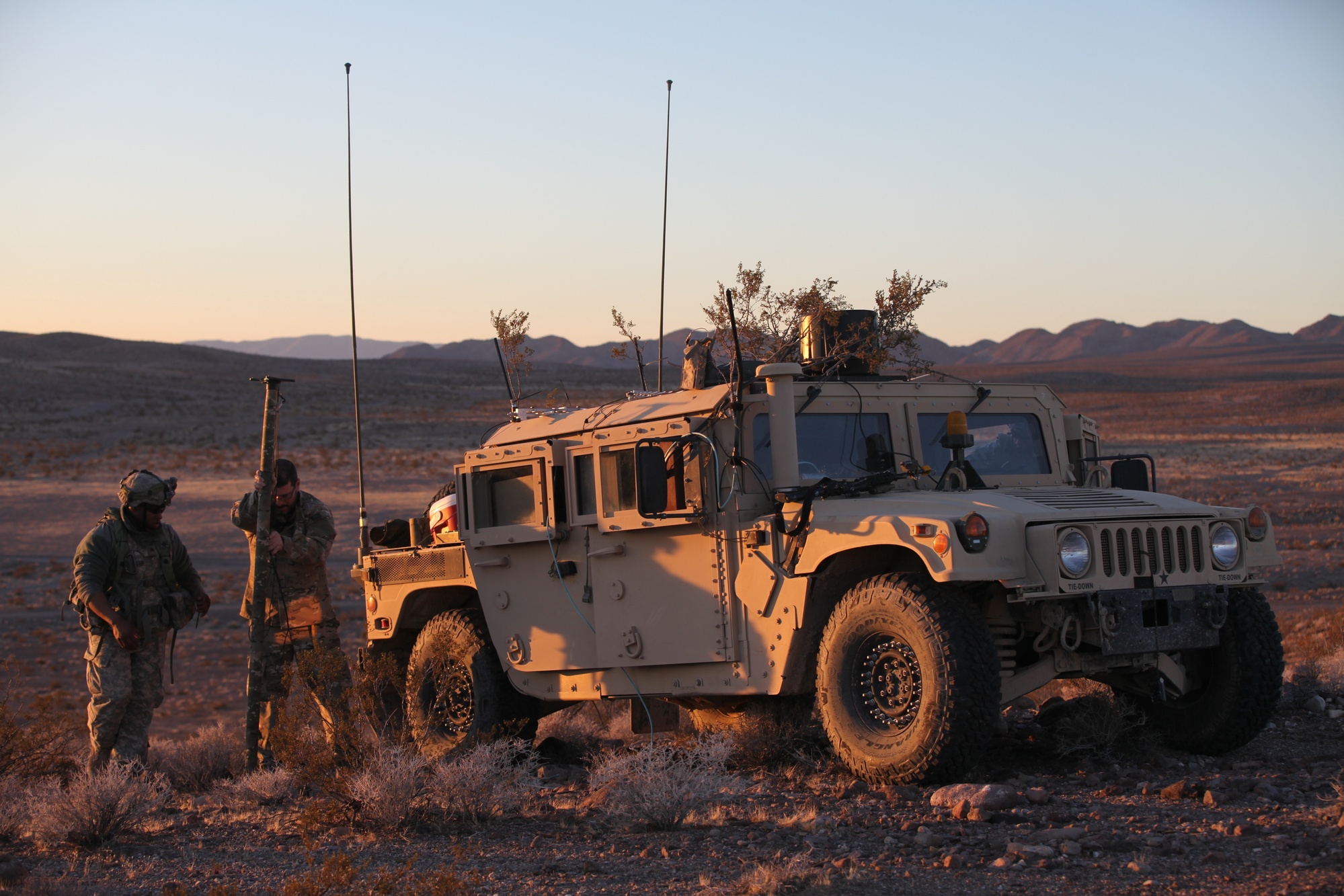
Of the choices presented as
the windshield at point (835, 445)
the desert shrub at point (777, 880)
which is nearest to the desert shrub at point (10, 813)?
the desert shrub at point (777, 880)

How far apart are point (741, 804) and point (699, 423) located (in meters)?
2.09

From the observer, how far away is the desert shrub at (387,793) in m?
6.35

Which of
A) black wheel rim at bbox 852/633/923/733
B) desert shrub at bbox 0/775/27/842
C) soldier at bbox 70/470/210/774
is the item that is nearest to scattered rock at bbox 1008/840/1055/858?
black wheel rim at bbox 852/633/923/733

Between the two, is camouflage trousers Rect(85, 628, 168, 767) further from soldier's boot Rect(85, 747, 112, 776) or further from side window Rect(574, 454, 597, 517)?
side window Rect(574, 454, 597, 517)

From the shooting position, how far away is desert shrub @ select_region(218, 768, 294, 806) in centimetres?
747

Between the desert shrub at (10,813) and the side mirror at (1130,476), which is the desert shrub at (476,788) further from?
the side mirror at (1130,476)

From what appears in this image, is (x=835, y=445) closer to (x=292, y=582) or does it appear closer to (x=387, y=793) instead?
(x=387, y=793)

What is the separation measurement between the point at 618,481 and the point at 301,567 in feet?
7.84

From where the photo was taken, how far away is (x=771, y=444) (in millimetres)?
7480

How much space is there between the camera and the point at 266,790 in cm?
747

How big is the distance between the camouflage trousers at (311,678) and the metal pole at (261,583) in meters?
0.06

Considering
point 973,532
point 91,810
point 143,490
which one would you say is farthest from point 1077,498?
point 143,490

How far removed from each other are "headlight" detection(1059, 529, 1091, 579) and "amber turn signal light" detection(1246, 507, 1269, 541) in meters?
1.21

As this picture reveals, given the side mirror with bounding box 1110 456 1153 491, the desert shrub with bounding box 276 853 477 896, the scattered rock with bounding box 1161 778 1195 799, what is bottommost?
the scattered rock with bounding box 1161 778 1195 799
